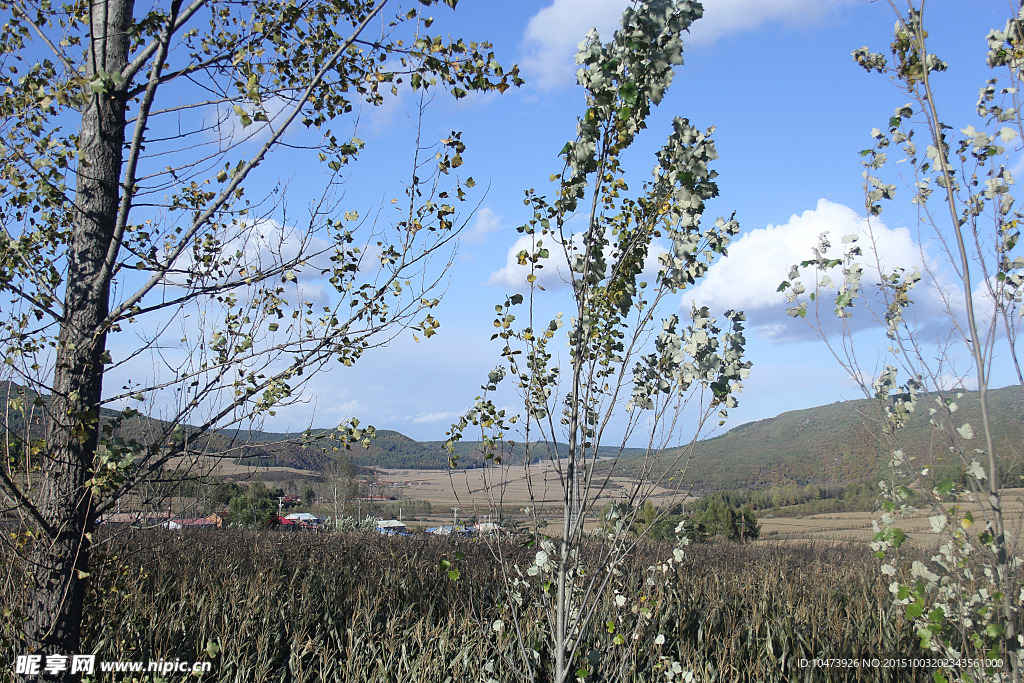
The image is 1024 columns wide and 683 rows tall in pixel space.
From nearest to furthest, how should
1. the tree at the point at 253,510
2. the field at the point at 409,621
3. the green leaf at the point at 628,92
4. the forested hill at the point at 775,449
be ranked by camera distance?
the green leaf at the point at 628,92 < the forested hill at the point at 775,449 < the field at the point at 409,621 < the tree at the point at 253,510

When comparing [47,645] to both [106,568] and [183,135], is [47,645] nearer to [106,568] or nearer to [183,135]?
[106,568]

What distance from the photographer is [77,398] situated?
2854 mm

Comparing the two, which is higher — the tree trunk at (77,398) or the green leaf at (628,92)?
the green leaf at (628,92)

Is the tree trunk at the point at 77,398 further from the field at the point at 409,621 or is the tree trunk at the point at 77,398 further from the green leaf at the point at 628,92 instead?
the green leaf at the point at 628,92

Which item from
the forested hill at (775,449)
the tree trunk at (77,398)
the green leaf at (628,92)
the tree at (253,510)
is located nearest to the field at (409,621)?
the tree trunk at (77,398)

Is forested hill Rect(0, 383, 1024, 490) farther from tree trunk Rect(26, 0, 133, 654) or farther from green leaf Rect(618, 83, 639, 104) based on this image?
green leaf Rect(618, 83, 639, 104)

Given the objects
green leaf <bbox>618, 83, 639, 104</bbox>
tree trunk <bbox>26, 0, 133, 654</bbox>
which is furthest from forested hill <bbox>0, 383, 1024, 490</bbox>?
green leaf <bbox>618, 83, 639, 104</bbox>

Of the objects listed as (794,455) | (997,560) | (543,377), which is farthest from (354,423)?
(794,455)

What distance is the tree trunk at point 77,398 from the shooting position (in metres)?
2.86

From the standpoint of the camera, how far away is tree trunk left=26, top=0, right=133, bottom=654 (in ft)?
9.37

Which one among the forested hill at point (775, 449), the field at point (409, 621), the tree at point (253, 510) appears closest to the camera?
the forested hill at point (775, 449)

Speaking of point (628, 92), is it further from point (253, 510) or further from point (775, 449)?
point (775, 449)

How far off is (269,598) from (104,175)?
3.77m

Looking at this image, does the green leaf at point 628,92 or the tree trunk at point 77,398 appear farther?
the tree trunk at point 77,398
